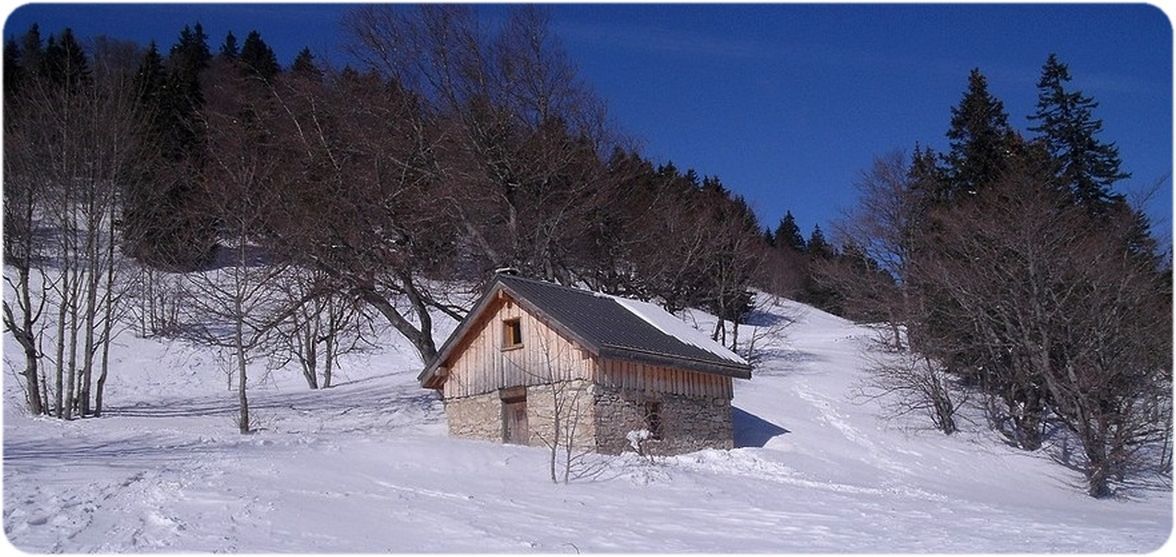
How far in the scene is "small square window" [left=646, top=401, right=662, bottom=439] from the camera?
2161cm

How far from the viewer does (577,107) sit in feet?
103

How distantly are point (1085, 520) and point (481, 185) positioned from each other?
19.1 m

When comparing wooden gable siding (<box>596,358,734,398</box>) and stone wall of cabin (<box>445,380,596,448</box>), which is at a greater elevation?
wooden gable siding (<box>596,358,734,398</box>)

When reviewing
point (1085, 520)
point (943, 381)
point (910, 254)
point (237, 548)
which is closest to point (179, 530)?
point (237, 548)

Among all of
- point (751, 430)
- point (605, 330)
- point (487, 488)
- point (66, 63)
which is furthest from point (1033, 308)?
point (66, 63)

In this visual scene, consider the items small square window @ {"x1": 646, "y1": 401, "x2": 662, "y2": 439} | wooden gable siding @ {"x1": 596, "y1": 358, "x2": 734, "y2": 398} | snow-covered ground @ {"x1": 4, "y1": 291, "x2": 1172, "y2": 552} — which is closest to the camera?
snow-covered ground @ {"x1": 4, "y1": 291, "x2": 1172, "y2": 552}

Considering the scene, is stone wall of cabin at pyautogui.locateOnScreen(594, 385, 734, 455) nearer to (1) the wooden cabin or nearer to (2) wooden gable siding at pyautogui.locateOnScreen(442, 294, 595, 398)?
(1) the wooden cabin

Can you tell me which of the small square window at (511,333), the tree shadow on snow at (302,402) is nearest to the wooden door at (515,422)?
the small square window at (511,333)

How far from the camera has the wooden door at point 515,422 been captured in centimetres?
2175

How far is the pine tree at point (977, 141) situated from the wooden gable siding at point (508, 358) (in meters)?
24.8

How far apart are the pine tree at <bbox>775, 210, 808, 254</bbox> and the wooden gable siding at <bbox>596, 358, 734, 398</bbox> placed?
54009mm

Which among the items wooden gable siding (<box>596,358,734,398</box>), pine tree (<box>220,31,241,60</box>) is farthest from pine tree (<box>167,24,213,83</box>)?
wooden gable siding (<box>596,358,734,398</box>)

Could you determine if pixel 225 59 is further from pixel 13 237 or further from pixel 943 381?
pixel 943 381

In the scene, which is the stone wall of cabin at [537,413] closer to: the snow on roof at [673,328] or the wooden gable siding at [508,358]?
the wooden gable siding at [508,358]
